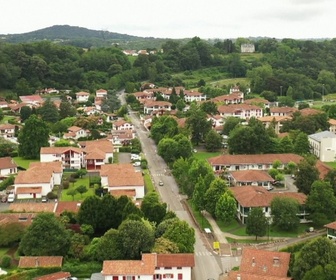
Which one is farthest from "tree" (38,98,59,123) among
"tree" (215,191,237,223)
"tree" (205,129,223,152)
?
"tree" (215,191,237,223)

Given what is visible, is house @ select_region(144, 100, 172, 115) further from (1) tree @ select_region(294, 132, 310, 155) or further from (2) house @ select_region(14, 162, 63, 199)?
(2) house @ select_region(14, 162, 63, 199)

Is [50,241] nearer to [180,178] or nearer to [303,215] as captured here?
[180,178]

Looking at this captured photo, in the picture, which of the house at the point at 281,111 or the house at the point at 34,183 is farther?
the house at the point at 281,111

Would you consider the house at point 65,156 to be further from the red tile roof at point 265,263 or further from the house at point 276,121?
the house at point 276,121

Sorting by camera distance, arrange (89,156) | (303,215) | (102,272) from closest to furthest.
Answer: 1. (102,272)
2. (303,215)
3. (89,156)

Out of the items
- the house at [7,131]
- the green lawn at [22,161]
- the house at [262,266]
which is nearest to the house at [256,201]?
the house at [262,266]

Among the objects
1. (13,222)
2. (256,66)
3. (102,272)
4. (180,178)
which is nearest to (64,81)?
(256,66)
